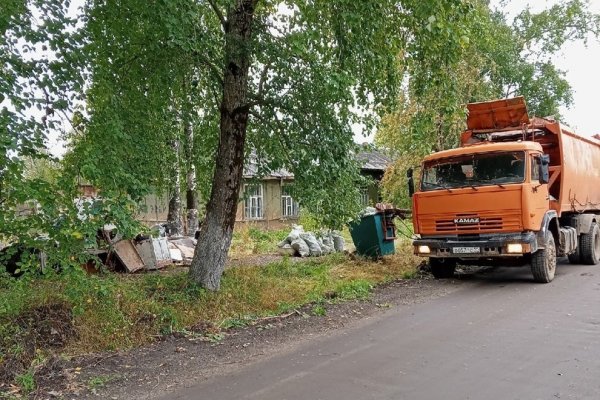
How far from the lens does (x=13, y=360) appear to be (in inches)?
210

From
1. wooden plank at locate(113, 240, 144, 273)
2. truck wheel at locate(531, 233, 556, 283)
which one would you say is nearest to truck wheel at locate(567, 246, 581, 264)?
truck wheel at locate(531, 233, 556, 283)

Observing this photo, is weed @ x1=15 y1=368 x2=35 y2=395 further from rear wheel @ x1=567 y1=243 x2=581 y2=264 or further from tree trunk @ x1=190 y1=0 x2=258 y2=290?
rear wheel @ x1=567 y1=243 x2=581 y2=264

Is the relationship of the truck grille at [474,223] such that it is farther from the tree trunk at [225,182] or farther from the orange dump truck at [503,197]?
the tree trunk at [225,182]

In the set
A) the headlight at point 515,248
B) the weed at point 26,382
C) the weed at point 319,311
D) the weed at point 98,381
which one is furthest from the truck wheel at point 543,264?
the weed at point 26,382

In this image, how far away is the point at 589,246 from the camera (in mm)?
12109

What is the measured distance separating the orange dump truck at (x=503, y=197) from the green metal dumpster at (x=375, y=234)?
1.55m

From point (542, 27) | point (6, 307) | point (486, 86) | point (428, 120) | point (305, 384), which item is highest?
point (542, 27)

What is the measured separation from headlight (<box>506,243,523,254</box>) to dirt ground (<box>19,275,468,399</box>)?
2.82m

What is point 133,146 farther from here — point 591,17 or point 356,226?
point 591,17

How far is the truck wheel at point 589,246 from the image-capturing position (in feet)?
39.9

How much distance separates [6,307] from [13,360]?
0.68 meters

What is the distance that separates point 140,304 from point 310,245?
7.36 m

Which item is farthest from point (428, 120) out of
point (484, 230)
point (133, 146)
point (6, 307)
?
point (6, 307)

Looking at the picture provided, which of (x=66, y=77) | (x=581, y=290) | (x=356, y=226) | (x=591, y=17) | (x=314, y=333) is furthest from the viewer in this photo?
(x=591, y=17)
